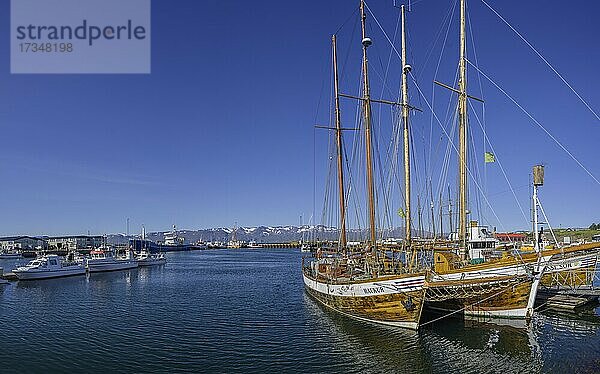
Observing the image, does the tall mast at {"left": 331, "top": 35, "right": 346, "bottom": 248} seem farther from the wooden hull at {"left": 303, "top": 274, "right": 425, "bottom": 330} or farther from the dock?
the dock

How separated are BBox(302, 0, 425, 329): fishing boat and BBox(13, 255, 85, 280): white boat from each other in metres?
44.5

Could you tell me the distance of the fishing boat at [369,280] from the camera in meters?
25.9

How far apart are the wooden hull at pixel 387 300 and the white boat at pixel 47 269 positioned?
54739mm

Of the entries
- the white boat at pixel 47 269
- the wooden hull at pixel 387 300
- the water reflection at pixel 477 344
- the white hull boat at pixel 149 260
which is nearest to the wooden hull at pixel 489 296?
the water reflection at pixel 477 344

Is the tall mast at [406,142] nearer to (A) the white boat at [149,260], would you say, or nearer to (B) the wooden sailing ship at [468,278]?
(B) the wooden sailing ship at [468,278]

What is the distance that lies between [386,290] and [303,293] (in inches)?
923

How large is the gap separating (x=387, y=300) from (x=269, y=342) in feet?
24.7

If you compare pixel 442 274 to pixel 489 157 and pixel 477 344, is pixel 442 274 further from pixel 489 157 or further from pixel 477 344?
pixel 489 157

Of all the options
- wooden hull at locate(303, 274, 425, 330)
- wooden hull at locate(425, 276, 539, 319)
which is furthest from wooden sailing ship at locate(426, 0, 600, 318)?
wooden hull at locate(303, 274, 425, 330)

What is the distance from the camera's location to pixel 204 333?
28969 millimetres

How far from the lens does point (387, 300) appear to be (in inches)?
1054

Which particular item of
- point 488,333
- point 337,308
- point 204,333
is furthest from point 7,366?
point 488,333

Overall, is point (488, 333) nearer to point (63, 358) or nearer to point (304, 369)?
point (304, 369)

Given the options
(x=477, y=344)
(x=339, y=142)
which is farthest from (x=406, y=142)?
(x=339, y=142)
